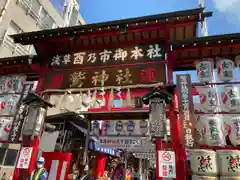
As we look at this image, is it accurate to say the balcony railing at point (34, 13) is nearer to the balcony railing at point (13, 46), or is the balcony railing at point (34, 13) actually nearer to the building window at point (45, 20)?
the building window at point (45, 20)

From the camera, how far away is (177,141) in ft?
18.8

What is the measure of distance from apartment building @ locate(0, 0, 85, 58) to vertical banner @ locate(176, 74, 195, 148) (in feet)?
46.8

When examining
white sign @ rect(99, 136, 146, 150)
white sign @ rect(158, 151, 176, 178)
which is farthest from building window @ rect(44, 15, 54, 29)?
white sign @ rect(158, 151, 176, 178)

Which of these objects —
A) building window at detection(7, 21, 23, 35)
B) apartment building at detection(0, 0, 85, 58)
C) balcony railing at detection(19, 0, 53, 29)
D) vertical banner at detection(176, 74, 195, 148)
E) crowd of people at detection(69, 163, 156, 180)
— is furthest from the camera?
balcony railing at detection(19, 0, 53, 29)

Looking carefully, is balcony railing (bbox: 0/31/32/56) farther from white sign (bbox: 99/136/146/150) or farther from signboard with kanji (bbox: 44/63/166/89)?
white sign (bbox: 99/136/146/150)

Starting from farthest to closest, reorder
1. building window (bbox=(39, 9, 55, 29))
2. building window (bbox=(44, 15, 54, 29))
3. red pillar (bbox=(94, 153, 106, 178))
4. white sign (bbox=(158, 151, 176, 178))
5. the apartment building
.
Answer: building window (bbox=(44, 15, 54, 29)) → building window (bbox=(39, 9, 55, 29)) → the apartment building → red pillar (bbox=(94, 153, 106, 178)) → white sign (bbox=(158, 151, 176, 178))

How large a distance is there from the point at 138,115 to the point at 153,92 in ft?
5.30

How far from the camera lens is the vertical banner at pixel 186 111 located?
17.7 ft

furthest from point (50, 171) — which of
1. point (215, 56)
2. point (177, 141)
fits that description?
point (215, 56)

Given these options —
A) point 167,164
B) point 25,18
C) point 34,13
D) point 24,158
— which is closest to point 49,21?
point 34,13

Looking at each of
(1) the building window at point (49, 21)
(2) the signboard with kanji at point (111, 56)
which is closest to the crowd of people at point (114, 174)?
(2) the signboard with kanji at point (111, 56)

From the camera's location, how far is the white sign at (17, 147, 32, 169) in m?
6.55

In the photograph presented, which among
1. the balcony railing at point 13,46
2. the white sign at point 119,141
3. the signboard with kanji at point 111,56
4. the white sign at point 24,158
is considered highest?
the balcony railing at point 13,46

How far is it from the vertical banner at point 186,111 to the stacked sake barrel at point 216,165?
16.5 inches
